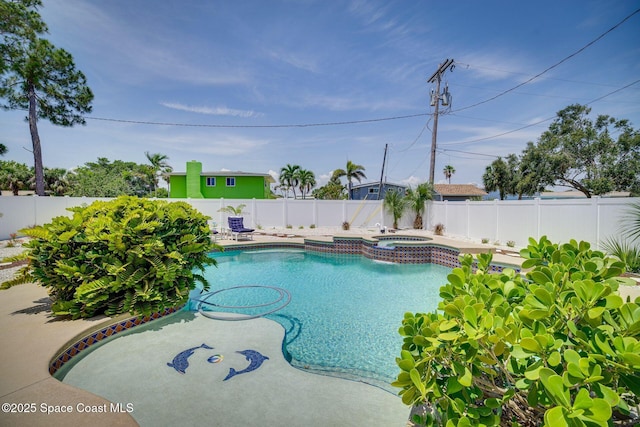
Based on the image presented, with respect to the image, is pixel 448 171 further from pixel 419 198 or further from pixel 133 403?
pixel 133 403

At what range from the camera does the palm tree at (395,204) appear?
16.4 meters

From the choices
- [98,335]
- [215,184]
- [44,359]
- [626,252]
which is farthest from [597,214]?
[215,184]

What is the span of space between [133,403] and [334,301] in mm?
3904

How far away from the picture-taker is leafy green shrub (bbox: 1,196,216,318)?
3607 mm

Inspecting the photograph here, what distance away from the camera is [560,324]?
1144mm

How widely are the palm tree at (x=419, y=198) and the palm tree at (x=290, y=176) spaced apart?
2558 centimetres

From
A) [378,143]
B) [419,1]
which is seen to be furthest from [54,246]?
[378,143]

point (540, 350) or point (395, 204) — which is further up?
point (395, 204)

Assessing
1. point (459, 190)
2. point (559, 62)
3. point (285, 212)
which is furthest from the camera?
point (459, 190)

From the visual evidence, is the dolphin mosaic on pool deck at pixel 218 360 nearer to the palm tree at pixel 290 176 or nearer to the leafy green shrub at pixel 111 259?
the leafy green shrub at pixel 111 259

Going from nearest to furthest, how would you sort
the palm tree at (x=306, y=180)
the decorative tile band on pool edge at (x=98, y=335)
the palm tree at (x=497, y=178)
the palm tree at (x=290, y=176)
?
the decorative tile band on pool edge at (x=98, y=335)
the palm tree at (x=497, y=178)
the palm tree at (x=290, y=176)
the palm tree at (x=306, y=180)

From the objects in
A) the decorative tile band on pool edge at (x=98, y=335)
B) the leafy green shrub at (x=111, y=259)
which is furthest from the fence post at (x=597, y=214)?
the decorative tile band on pool edge at (x=98, y=335)

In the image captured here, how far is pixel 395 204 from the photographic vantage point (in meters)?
16.5

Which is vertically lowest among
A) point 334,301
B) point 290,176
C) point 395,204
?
point 334,301
